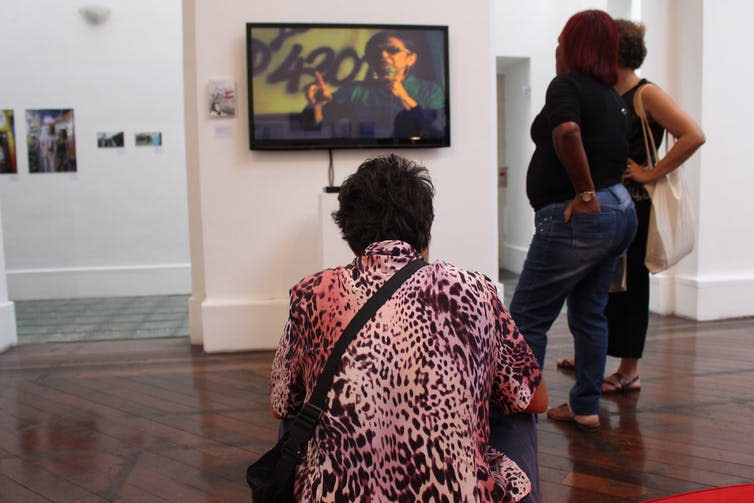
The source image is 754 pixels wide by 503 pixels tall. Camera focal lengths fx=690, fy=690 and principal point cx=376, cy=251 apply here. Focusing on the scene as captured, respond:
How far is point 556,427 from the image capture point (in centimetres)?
300

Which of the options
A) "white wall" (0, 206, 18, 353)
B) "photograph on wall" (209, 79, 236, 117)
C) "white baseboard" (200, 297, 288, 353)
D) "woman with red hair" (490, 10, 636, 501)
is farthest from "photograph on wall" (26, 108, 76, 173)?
"woman with red hair" (490, 10, 636, 501)

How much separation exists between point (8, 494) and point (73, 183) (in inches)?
201

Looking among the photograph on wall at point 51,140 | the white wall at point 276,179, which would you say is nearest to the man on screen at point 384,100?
the white wall at point 276,179

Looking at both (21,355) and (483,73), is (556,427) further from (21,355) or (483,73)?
(21,355)

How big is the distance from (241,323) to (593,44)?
2849mm

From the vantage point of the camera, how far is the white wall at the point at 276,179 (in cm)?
445

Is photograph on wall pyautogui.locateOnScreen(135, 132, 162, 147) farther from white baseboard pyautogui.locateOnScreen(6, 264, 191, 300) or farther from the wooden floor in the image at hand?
the wooden floor

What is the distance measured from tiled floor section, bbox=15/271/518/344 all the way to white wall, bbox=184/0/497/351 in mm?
839

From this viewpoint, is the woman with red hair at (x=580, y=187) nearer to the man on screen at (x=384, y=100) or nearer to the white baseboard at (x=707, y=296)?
the man on screen at (x=384, y=100)

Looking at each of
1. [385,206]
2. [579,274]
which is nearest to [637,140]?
[579,274]

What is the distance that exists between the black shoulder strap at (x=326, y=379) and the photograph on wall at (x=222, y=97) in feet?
11.2

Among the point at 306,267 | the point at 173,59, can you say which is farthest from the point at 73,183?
the point at 306,267

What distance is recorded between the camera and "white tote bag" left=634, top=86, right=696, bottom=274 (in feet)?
10.3

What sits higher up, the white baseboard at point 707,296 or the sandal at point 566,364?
the white baseboard at point 707,296
